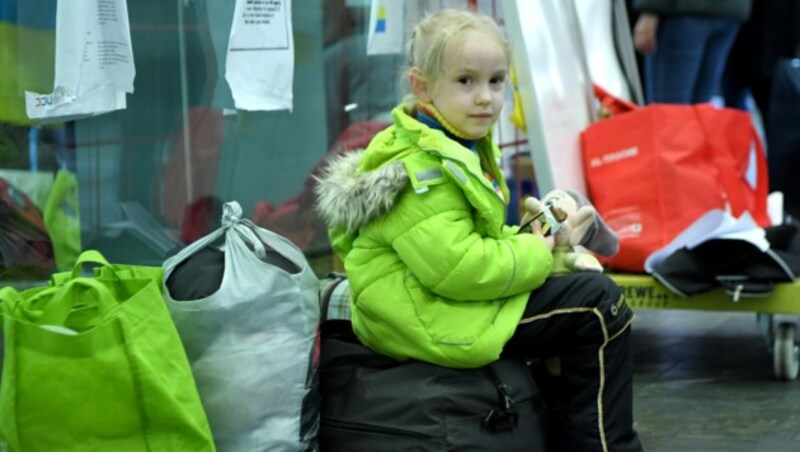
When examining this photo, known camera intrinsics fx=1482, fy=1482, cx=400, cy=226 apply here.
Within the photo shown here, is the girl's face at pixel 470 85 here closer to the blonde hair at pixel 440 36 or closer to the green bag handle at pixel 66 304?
the blonde hair at pixel 440 36

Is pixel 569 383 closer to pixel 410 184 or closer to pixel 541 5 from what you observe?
pixel 410 184

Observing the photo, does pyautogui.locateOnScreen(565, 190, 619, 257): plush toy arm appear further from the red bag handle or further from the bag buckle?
the red bag handle

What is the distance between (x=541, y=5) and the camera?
5797 millimetres

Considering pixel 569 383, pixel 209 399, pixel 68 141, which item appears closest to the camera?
pixel 209 399

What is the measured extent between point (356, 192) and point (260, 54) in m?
0.86

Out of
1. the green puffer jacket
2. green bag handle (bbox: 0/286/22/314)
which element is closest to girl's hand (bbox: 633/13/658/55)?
the green puffer jacket

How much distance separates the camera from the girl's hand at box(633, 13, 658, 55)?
20.1 ft

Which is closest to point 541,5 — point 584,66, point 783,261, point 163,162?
point 584,66

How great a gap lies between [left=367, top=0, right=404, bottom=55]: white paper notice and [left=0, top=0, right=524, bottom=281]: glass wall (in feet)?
0.28

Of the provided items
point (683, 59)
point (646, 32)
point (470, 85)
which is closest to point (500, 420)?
point (470, 85)

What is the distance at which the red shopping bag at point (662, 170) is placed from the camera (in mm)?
5324

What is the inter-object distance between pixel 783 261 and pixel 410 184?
1928mm

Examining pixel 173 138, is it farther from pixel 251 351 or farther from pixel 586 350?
A: pixel 586 350

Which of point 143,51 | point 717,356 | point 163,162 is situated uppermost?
point 143,51
